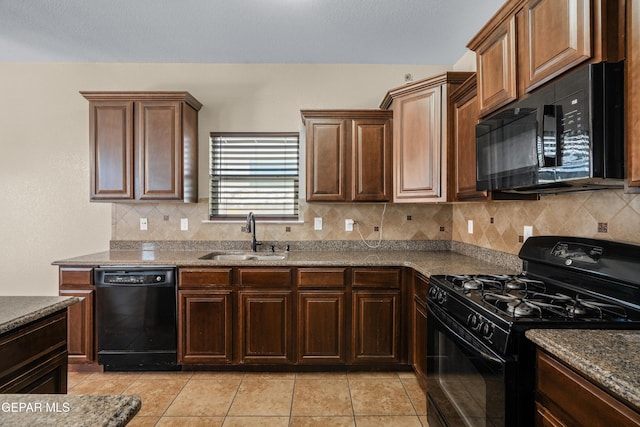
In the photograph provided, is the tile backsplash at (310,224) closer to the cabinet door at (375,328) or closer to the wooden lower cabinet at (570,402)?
the cabinet door at (375,328)

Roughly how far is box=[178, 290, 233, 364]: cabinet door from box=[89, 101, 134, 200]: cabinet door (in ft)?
3.70

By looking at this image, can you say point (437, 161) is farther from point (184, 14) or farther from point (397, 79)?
point (184, 14)

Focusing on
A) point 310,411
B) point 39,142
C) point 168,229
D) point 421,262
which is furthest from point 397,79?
point 39,142

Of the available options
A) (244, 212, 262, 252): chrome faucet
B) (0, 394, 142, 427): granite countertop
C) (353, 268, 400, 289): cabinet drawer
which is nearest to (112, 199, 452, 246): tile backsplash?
(244, 212, 262, 252): chrome faucet

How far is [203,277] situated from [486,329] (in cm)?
206

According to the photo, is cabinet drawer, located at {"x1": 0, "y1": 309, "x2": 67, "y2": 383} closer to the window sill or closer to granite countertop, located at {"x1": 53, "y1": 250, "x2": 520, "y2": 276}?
granite countertop, located at {"x1": 53, "y1": 250, "x2": 520, "y2": 276}

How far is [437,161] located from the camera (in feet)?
8.53

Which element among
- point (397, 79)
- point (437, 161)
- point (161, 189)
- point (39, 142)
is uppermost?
point (397, 79)

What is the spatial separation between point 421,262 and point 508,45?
151cm

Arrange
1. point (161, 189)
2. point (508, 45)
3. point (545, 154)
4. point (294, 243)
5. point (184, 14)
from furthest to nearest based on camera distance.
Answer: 1. point (294, 243)
2. point (161, 189)
3. point (184, 14)
4. point (508, 45)
5. point (545, 154)

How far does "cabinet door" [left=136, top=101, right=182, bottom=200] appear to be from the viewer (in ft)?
9.74

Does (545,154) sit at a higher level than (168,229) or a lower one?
higher

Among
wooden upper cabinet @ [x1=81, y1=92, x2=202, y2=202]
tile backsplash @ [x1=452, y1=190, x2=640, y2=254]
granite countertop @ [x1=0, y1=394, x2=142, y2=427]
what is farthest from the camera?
wooden upper cabinet @ [x1=81, y1=92, x2=202, y2=202]

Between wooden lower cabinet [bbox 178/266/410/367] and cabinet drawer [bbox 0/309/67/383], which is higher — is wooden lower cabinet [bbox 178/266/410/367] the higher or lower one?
the lower one
